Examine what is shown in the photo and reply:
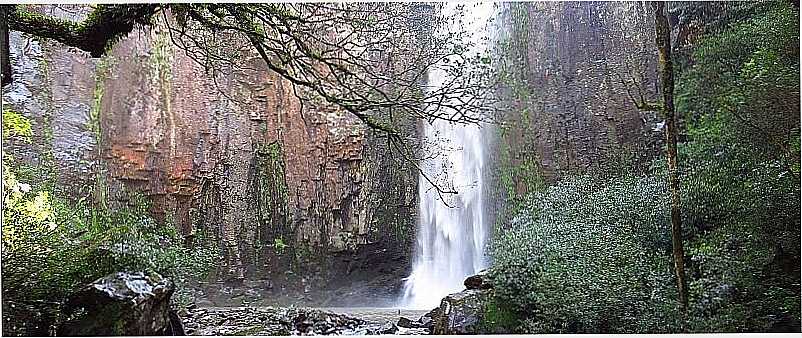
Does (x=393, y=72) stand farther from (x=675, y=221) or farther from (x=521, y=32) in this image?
(x=675, y=221)

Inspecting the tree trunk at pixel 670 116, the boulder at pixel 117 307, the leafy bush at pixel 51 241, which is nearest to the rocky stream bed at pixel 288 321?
the boulder at pixel 117 307

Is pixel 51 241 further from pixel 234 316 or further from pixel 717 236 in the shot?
pixel 717 236

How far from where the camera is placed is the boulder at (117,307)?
108 inches

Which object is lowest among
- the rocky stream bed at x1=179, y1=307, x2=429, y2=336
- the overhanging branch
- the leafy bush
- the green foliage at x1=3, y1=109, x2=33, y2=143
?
the rocky stream bed at x1=179, y1=307, x2=429, y2=336

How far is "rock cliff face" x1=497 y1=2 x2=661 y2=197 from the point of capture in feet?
9.16

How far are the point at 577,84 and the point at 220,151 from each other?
1.23m

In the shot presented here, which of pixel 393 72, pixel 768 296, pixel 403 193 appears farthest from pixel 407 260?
pixel 768 296

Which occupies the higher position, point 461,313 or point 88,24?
point 88,24

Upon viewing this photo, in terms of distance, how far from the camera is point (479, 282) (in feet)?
9.19

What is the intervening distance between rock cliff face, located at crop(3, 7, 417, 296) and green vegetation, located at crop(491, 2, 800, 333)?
0.54 meters

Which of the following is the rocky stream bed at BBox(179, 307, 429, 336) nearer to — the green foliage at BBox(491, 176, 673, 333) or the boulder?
the boulder

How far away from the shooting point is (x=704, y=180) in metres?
2.78

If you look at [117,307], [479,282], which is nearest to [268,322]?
[117,307]

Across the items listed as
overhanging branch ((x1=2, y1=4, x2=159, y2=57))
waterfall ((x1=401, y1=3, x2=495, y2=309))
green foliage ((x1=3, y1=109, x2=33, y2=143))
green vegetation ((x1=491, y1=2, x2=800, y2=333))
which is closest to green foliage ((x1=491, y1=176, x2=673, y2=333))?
green vegetation ((x1=491, y1=2, x2=800, y2=333))
